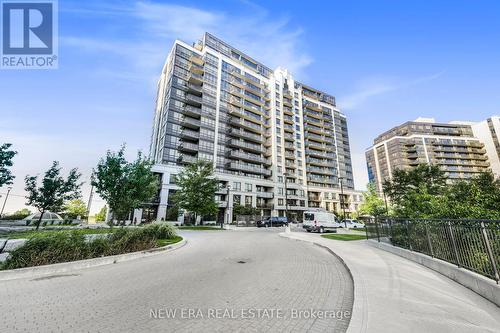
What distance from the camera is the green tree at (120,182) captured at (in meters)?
17.9

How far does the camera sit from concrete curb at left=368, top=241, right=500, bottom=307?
4703 millimetres

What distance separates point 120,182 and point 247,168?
38.7 meters

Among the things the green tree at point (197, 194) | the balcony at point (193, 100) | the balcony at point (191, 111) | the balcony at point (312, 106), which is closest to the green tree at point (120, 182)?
the green tree at point (197, 194)

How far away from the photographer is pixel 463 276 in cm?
580

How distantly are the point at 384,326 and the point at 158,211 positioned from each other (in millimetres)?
43021

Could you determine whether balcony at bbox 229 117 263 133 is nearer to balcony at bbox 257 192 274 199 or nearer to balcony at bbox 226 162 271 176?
balcony at bbox 226 162 271 176

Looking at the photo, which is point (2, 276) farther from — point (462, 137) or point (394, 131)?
point (462, 137)

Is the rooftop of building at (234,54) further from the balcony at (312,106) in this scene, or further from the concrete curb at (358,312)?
the concrete curb at (358,312)

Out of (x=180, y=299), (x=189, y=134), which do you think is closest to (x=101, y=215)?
(x=189, y=134)

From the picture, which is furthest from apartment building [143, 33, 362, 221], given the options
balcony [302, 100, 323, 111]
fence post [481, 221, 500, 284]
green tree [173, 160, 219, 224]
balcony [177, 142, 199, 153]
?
fence post [481, 221, 500, 284]

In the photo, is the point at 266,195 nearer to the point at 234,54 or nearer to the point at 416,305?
the point at 234,54

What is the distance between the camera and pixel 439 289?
210 inches

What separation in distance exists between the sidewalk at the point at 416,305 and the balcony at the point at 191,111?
50.0 metres

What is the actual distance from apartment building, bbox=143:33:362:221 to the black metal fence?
1170 inches
